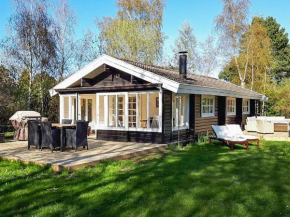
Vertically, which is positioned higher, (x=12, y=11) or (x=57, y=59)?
(x=12, y=11)

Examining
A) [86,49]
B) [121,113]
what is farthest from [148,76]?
[86,49]

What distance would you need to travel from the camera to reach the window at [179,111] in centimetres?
1057

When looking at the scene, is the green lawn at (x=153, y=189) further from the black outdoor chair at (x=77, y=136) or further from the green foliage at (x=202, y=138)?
the green foliage at (x=202, y=138)

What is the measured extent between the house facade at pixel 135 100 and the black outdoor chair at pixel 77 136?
2.51 meters

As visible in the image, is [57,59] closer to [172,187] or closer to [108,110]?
[108,110]

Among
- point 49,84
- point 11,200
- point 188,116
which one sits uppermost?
point 49,84

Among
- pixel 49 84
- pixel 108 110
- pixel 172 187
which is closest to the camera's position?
pixel 172 187

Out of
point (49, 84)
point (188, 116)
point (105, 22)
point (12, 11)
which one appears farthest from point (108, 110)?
point (105, 22)

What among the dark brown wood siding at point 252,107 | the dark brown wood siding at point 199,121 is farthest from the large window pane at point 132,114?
the dark brown wood siding at point 252,107

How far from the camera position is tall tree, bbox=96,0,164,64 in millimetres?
23109

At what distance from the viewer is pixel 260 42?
24.1 metres

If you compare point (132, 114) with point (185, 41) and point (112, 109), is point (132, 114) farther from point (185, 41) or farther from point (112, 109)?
point (185, 41)

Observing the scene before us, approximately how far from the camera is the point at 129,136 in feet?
34.0

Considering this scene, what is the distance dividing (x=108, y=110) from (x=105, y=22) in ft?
52.9
